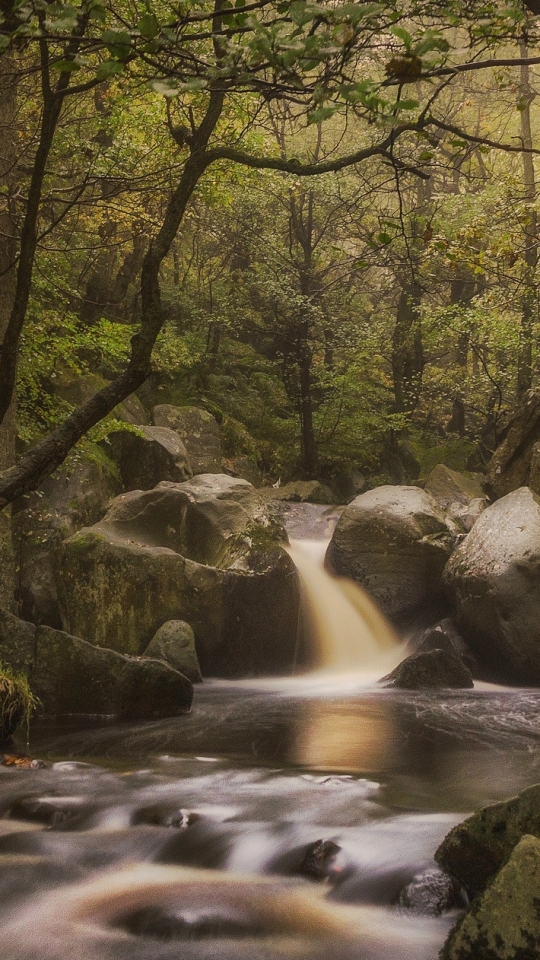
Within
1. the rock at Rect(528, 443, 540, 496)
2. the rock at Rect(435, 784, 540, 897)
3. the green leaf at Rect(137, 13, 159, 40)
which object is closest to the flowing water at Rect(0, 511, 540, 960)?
the rock at Rect(435, 784, 540, 897)

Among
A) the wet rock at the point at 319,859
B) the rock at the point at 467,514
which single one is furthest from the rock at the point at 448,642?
the wet rock at the point at 319,859

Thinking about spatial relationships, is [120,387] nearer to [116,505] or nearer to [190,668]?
[190,668]

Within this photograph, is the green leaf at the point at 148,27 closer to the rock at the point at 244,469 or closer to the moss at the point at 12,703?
the moss at the point at 12,703

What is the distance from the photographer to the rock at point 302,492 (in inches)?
708

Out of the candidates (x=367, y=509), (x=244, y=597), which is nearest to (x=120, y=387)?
(x=244, y=597)

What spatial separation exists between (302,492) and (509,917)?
51.3ft

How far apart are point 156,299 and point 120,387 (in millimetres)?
605

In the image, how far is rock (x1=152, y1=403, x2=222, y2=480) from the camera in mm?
17375

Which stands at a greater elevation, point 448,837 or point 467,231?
point 467,231

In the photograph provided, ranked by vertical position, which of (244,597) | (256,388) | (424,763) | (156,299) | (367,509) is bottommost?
(424,763)

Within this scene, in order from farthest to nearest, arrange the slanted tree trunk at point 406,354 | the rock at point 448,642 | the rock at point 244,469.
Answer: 1. the slanted tree trunk at point 406,354
2. the rock at point 244,469
3. the rock at point 448,642

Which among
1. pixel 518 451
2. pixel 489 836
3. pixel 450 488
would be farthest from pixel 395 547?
pixel 489 836

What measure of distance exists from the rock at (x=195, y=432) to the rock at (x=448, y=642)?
23.8 ft

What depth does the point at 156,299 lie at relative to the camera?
445 centimetres
